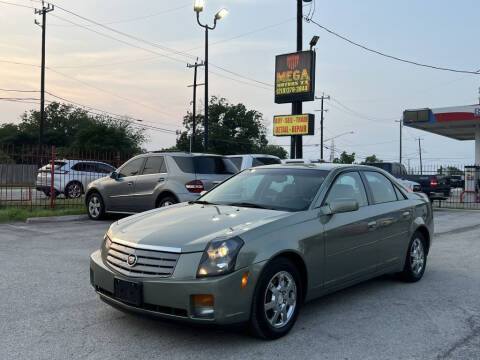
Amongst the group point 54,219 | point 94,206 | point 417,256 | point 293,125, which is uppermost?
point 293,125

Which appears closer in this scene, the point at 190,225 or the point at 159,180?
the point at 190,225

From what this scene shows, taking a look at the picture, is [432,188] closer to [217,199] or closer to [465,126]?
[465,126]

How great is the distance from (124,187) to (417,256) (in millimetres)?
7824

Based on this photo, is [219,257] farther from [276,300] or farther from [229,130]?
[229,130]

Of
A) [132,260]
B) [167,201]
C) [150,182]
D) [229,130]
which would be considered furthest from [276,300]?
[229,130]

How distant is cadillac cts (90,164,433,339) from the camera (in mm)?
3738

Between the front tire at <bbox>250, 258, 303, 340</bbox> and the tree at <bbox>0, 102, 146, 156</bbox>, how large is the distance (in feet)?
185

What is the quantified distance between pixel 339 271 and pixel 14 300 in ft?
11.0

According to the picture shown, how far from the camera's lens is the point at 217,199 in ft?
17.7

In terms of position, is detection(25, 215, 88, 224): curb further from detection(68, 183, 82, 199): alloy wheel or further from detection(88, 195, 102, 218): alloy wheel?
detection(68, 183, 82, 199): alloy wheel

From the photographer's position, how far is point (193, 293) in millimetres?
3670

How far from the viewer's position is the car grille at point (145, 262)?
3803mm

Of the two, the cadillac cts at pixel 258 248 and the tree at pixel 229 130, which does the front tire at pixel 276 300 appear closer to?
the cadillac cts at pixel 258 248

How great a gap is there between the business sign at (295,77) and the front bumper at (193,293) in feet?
58.9
